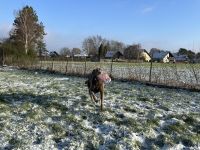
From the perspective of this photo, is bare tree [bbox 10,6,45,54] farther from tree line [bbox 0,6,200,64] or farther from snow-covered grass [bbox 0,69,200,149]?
snow-covered grass [bbox 0,69,200,149]

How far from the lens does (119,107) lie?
1102 centimetres

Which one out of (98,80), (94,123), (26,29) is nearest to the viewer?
(94,123)

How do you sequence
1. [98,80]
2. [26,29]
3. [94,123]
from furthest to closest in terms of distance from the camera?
[26,29] → [98,80] → [94,123]

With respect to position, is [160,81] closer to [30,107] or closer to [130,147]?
[30,107]

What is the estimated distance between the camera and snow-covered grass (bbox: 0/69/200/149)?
7911 mm

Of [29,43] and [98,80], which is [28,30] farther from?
[98,80]

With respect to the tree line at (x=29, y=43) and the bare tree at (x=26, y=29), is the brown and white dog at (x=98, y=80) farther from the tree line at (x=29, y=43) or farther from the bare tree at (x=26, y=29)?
the bare tree at (x=26, y=29)

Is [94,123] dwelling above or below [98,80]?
below

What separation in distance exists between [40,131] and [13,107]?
245 cm

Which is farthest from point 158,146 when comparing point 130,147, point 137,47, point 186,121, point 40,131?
point 137,47

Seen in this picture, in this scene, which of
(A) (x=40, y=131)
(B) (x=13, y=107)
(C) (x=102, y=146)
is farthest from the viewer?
(B) (x=13, y=107)

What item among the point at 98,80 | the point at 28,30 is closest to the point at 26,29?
the point at 28,30

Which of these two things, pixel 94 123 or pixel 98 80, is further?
pixel 98 80

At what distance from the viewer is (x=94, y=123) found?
9.16 meters
